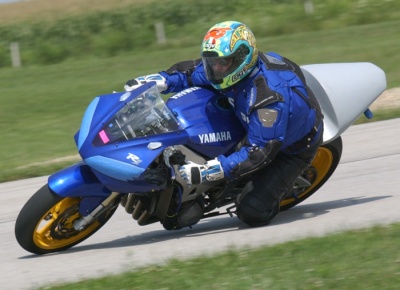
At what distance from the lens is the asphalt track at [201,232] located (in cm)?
612

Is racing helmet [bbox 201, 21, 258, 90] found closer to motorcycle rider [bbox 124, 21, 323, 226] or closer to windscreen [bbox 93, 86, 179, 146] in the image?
motorcycle rider [bbox 124, 21, 323, 226]

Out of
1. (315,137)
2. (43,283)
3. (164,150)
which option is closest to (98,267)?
(43,283)

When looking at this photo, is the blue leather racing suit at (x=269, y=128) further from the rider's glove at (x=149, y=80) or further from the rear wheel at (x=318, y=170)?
the rear wheel at (x=318, y=170)

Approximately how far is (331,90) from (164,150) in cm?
164

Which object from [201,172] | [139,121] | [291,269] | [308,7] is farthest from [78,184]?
[308,7]

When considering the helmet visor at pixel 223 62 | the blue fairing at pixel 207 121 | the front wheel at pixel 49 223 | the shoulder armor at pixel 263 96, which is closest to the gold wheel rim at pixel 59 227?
the front wheel at pixel 49 223

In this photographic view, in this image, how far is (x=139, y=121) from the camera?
643 centimetres

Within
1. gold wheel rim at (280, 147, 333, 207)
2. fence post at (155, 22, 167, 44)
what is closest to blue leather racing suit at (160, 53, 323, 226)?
gold wheel rim at (280, 147, 333, 207)

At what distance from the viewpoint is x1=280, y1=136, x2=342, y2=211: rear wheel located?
754 cm

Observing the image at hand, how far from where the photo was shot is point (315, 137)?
6.92 metres

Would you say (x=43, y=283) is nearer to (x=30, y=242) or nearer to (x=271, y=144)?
(x=30, y=242)

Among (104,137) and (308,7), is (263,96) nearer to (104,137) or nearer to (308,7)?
(104,137)

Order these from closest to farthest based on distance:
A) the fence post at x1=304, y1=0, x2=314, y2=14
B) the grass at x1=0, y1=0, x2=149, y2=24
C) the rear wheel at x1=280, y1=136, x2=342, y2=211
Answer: the rear wheel at x1=280, y1=136, x2=342, y2=211
the fence post at x1=304, y1=0, x2=314, y2=14
the grass at x1=0, y1=0, x2=149, y2=24

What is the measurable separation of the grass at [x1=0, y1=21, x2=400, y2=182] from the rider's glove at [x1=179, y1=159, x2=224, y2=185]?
15.0 feet
